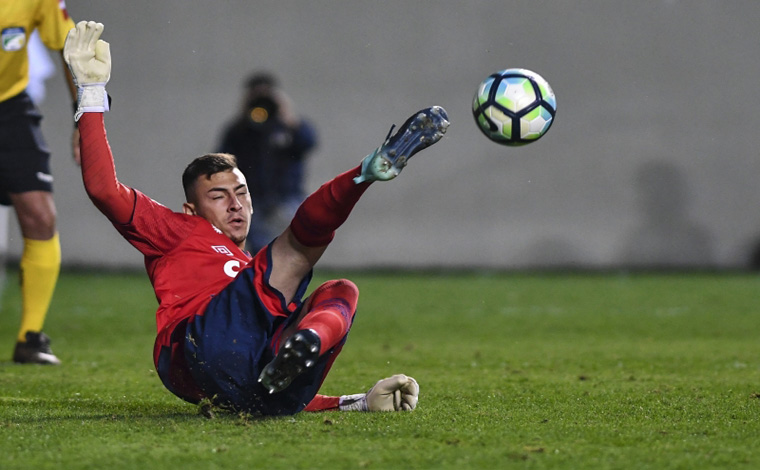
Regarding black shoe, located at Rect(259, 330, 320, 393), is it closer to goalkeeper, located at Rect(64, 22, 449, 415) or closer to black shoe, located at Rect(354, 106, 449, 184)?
goalkeeper, located at Rect(64, 22, 449, 415)

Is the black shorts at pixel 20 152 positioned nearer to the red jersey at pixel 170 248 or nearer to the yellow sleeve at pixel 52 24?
the yellow sleeve at pixel 52 24

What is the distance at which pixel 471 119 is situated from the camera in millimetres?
12969

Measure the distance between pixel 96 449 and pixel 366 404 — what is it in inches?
39.4

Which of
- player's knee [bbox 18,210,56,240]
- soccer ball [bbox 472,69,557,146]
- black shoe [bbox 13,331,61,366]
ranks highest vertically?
soccer ball [bbox 472,69,557,146]

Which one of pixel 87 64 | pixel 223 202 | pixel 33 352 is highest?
pixel 87 64

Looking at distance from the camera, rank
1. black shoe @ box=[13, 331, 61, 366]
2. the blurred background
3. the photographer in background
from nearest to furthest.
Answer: black shoe @ box=[13, 331, 61, 366], the photographer in background, the blurred background

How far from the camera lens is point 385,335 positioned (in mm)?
6578

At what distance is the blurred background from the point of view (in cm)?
1305

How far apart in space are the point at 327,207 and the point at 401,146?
284mm

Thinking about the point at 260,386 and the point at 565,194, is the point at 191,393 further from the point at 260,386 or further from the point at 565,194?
the point at 565,194

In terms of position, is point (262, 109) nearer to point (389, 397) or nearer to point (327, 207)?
point (389, 397)

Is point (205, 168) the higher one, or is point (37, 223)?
point (205, 168)

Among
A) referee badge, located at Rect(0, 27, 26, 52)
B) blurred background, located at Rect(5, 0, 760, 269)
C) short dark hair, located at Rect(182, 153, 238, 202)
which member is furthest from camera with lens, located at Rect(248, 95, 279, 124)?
short dark hair, located at Rect(182, 153, 238, 202)

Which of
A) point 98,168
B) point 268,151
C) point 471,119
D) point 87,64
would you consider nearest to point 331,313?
point 98,168
